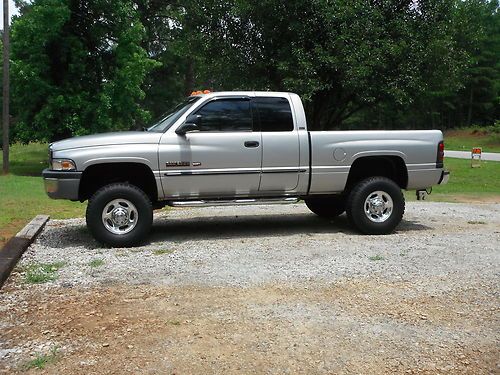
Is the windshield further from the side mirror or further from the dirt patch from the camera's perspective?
the dirt patch

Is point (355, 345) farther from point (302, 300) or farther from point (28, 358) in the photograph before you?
point (28, 358)

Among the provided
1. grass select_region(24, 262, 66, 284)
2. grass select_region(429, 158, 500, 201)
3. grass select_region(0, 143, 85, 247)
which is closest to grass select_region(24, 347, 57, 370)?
grass select_region(24, 262, 66, 284)

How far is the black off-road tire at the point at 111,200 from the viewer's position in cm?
687

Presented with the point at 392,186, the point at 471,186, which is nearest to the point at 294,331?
the point at 392,186

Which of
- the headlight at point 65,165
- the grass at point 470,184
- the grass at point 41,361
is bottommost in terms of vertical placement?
the grass at point 470,184

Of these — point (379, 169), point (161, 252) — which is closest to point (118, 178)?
point (161, 252)

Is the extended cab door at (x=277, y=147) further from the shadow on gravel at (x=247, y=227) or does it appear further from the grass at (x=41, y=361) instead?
the grass at (x=41, y=361)

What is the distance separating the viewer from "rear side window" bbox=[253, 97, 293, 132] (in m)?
7.58

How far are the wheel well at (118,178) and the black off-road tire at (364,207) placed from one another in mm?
2681

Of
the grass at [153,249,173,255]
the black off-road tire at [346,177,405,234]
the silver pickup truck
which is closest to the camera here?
the grass at [153,249,173,255]

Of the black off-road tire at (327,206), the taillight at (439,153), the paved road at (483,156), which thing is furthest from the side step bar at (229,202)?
the paved road at (483,156)

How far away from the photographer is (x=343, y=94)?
1938 cm

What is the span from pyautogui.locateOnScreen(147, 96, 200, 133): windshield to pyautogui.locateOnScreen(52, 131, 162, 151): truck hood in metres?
0.26

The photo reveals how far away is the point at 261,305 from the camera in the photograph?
462 centimetres
